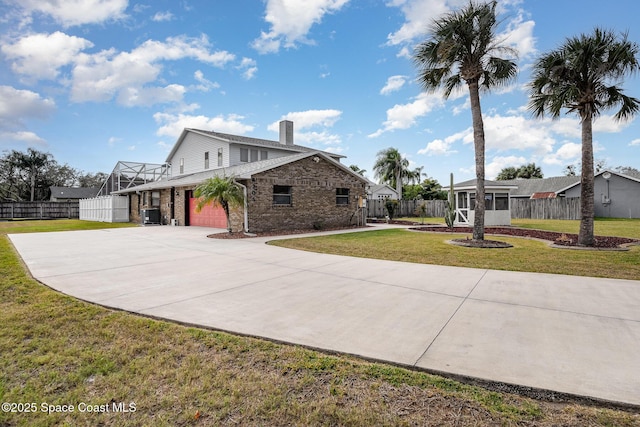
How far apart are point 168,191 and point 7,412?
843 inches

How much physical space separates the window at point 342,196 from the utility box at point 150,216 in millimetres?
12785

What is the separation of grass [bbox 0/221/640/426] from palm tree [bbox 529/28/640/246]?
1079 cm

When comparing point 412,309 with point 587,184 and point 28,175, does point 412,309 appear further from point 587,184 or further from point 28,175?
point 28,175

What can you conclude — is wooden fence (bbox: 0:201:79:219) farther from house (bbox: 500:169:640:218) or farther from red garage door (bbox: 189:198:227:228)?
house (bbox: 500:169:640:218)

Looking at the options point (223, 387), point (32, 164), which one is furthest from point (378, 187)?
point (32, 164)

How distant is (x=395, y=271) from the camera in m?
6.85

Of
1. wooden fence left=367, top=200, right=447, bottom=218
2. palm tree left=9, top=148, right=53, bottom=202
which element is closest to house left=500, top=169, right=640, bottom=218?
wooden fence left=367, top=200, right=447, bottom=218

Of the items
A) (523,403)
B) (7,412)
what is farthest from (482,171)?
(7,412)

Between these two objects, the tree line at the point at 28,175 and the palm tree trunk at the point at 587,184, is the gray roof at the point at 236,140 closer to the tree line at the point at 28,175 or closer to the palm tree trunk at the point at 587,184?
the palm tree trunk at the point at 587,184

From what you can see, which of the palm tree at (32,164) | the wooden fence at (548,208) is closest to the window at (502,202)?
the wooden fence at (548,208)

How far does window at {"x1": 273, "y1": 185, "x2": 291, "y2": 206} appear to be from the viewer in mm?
15977

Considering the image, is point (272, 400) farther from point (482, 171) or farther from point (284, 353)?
point (482, 171)

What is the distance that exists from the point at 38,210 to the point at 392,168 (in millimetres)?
41278

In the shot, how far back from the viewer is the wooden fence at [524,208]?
25.7 metres
